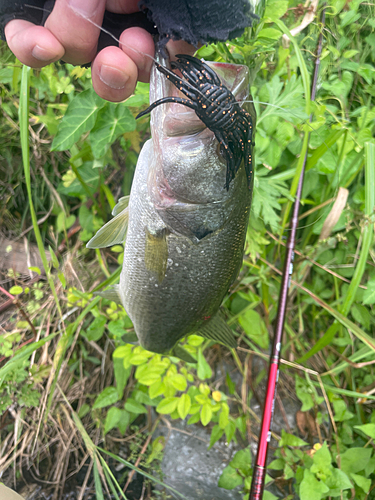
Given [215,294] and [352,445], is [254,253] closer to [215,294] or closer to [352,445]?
[215,294]

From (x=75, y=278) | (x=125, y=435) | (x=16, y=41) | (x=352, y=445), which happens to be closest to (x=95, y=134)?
(x=16, y=41)

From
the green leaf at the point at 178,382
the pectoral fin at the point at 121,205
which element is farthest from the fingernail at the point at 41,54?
the green leaf at the point at 178,382

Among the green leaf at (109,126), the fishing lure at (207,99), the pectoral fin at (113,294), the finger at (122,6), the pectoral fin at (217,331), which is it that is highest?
the finger at (122,6)

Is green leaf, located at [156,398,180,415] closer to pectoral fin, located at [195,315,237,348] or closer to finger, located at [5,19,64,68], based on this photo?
pectoral fin, located at [195,315,237,348]

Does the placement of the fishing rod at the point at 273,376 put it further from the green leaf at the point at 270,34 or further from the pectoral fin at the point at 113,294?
the pectoral fin at the point at 113,294

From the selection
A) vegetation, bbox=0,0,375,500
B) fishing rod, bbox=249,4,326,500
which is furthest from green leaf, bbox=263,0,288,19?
fishing rod, bbox=249,4,326,500

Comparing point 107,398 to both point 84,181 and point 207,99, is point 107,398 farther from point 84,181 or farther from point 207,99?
point 207,99

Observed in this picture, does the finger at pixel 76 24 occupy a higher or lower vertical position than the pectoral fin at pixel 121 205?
higher
